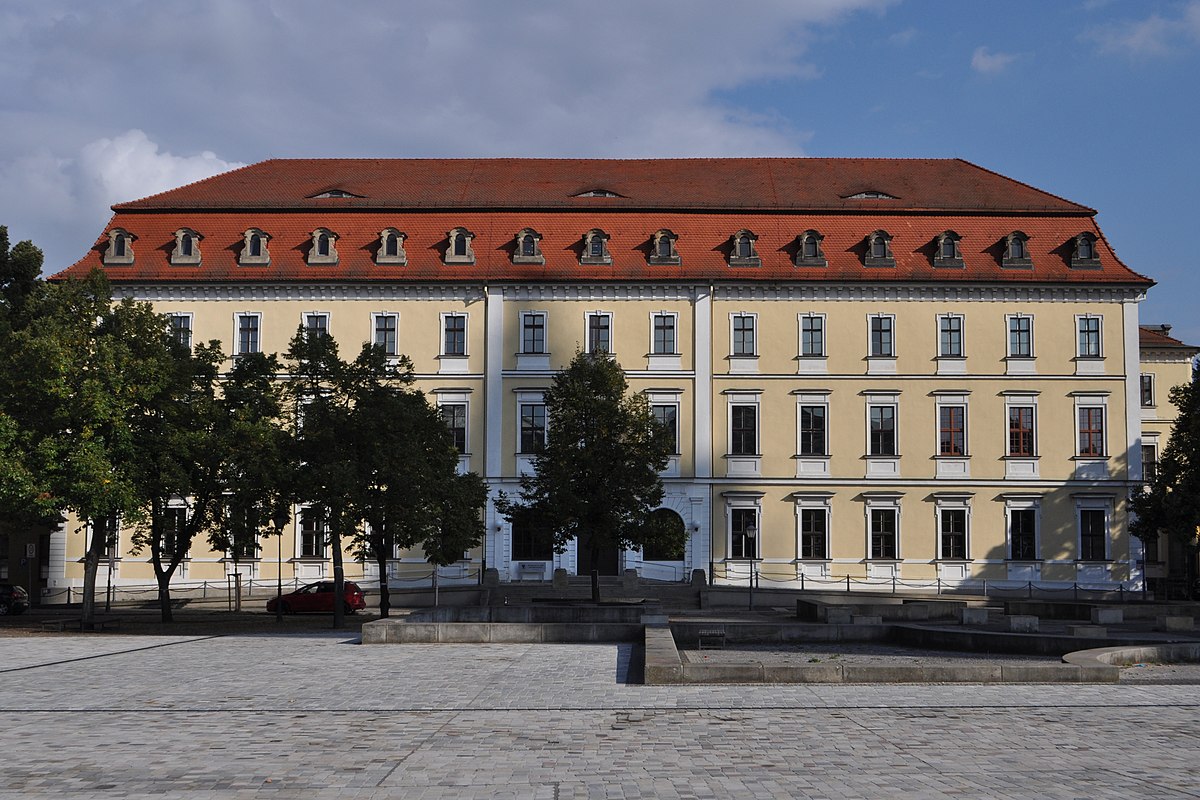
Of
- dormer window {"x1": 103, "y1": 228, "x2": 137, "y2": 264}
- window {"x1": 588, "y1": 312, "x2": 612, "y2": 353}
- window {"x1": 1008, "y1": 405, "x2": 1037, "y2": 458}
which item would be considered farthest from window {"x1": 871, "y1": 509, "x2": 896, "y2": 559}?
dormer window {"x1": 103, "y1": 228, "x2": 137, "y2": 264}

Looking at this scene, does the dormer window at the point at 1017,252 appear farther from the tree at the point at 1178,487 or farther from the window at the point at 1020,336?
the tree at the point at 1178,487

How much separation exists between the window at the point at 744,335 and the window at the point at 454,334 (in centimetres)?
1095

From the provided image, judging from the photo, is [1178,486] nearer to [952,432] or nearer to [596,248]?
[952,432]

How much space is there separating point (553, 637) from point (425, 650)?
288 centimetres

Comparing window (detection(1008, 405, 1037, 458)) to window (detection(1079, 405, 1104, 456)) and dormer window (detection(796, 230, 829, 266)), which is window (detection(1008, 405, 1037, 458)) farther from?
dormer window (detection(796, 230, 829, 266))

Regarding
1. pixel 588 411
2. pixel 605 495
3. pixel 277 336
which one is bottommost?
pixel 605 495

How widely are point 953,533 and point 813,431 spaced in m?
6.86

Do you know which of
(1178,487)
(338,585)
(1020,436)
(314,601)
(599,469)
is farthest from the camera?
(1020,436)

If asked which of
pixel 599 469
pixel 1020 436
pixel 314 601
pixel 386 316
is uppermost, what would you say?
pixel 386 316

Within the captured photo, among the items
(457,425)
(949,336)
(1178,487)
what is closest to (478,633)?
(457,425)

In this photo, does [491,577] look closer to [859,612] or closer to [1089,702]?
[859,612]

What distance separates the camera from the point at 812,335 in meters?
50.1

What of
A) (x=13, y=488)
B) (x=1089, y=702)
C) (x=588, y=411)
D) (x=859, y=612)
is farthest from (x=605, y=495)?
(x=1089, y=702)

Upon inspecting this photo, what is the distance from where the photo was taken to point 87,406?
95.8 feet
